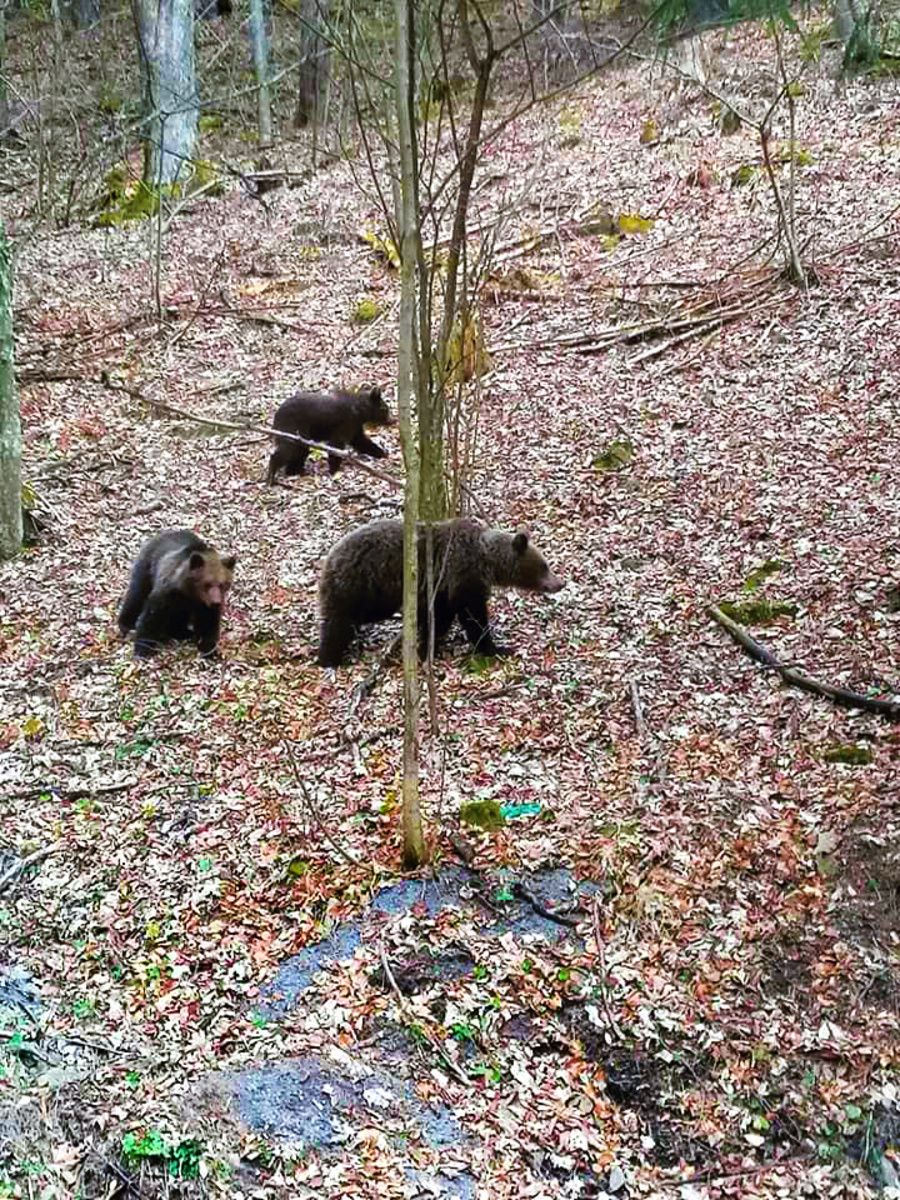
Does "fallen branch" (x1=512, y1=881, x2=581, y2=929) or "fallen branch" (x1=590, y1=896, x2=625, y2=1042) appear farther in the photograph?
"fallen branch" (x1=512, y1=881, x2=581, y2=929)

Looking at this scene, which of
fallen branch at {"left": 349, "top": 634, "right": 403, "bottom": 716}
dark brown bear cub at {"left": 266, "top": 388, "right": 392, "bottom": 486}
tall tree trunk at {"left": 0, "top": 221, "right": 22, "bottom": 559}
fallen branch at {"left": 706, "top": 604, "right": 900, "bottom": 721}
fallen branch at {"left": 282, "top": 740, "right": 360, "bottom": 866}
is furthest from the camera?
dark brown bear cub at {"left": 266, "top": 388, "right": 392, "bottom": 486}

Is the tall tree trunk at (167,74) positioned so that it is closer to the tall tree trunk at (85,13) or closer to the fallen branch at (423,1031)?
the tall tree trunk at (85,13)

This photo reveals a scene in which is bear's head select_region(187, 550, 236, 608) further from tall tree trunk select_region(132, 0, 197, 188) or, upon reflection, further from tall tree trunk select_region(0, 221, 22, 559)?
tall tree trunk select_region(132, 0, 197, 188)

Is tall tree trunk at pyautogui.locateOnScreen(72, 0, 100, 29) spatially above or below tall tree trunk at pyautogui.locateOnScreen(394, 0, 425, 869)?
above

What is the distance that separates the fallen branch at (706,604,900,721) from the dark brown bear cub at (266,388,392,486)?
217 inches

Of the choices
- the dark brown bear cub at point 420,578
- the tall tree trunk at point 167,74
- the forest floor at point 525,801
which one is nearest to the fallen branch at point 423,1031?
the forest floor at point 525,801

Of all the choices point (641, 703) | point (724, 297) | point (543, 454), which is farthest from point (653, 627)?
point (724, 297)

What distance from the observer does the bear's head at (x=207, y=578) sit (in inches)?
344

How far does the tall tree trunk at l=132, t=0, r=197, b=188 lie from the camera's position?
74.5 feet

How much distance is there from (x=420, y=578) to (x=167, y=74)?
18.9m

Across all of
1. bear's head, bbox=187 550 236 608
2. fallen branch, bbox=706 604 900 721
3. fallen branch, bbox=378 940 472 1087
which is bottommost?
fallen branch, bbox=378 940 472 1087

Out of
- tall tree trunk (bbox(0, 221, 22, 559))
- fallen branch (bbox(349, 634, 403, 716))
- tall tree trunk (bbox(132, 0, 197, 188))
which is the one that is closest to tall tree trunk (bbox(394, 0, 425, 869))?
fallen branch (bbox(349, 634, 403, 716))

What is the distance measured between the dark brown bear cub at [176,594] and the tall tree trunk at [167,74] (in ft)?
51.3

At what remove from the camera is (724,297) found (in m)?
14.1
